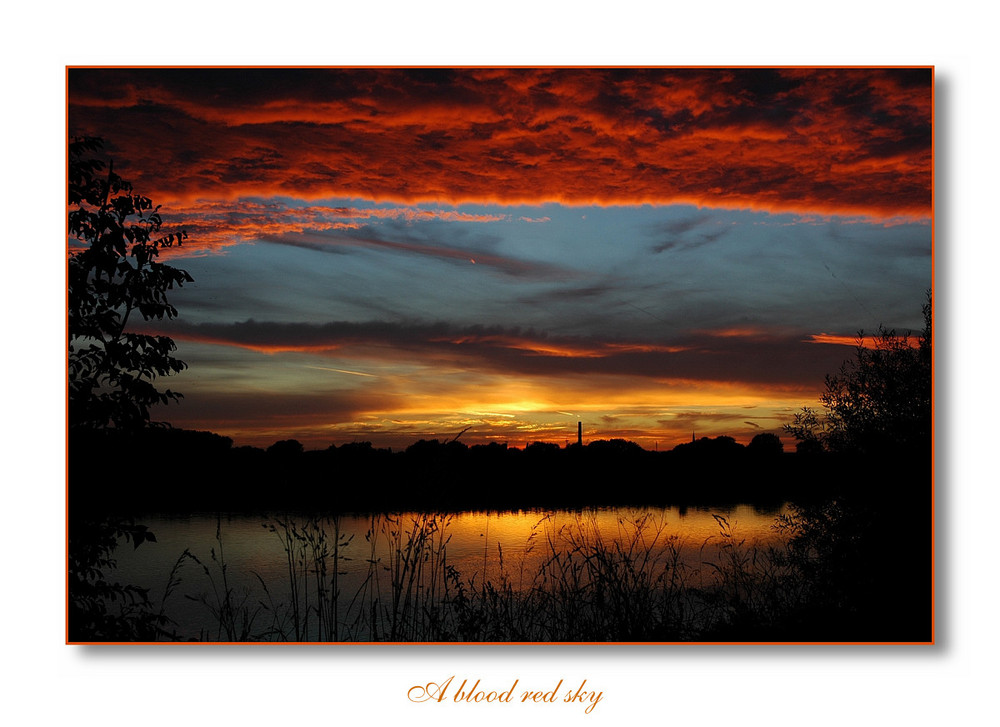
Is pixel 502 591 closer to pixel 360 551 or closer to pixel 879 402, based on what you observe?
pixel 360 551

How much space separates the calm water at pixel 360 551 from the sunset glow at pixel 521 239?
42cm

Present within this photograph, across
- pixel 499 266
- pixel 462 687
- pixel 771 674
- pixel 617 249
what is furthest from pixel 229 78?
pixel 771 674

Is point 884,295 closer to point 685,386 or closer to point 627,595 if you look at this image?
point 685,386

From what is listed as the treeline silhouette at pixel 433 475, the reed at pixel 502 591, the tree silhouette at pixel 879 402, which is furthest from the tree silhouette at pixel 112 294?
the tree silhouette at pixel 879 402

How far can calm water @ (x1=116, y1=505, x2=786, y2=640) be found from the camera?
9.48ft

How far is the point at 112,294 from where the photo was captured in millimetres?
2930

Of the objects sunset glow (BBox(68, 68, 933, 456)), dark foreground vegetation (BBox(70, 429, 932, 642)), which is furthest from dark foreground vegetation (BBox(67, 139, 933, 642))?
sunset glow (BBox(68, 68, 933, 456))

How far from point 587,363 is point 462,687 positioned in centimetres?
165

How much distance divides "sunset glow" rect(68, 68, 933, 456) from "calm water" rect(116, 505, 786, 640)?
42 cm

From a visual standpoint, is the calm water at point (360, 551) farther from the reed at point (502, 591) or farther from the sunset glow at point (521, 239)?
the sunset glow at point (521, 239)

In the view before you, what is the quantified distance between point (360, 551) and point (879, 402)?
261 centimetres

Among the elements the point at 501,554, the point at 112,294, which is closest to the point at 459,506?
the point at 501,554

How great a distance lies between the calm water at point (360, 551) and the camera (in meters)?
2.89

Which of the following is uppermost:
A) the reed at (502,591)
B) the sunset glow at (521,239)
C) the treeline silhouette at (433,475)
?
the sunset glow at (521,239)
